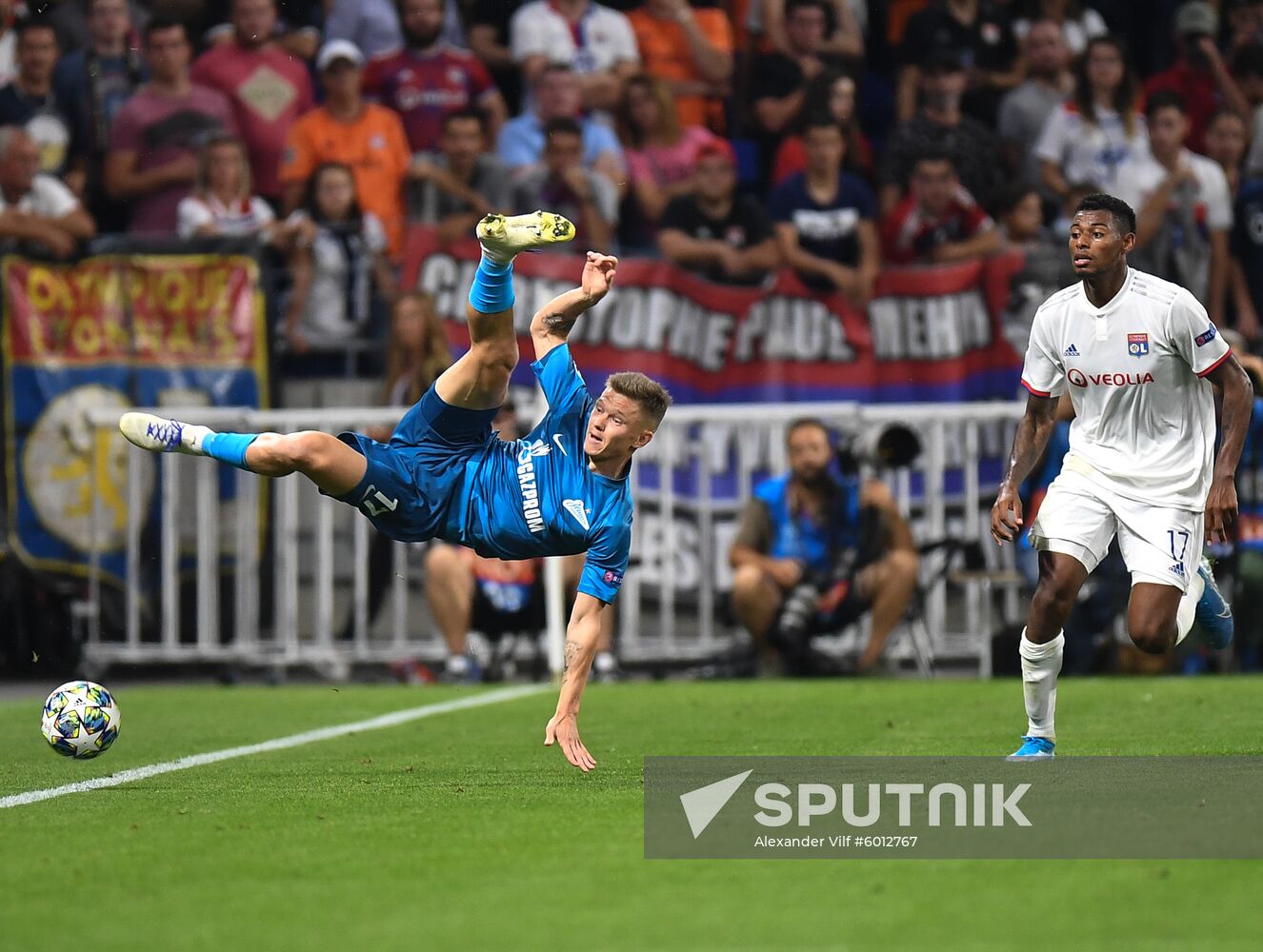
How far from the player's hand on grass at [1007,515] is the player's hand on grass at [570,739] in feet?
6.39

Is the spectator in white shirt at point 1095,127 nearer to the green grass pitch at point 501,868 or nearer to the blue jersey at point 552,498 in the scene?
the green grass pitch at point 501,868

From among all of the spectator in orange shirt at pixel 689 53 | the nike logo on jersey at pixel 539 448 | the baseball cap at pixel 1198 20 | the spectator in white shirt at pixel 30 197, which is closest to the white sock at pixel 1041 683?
the nike logo on jersey at pixel 539 448

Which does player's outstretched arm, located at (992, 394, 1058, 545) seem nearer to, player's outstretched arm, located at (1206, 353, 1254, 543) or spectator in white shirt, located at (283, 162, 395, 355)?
player's outstretched arm, located at (1206, 353, 1254, 543)

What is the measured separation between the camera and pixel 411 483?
27.1 ft

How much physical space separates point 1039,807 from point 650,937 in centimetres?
216

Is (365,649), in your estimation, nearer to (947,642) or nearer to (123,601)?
(123,601)

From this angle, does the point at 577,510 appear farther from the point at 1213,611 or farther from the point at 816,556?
the point at 816,556

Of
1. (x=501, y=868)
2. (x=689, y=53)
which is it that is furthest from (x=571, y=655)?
(x=689, y=53)

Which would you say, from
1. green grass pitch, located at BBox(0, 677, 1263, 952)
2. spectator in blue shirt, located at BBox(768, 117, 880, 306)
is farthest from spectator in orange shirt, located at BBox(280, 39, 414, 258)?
green grass pitch, located at BBox(0, 677, 1263, 952)

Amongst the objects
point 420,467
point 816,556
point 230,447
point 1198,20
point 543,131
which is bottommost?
point 816,556

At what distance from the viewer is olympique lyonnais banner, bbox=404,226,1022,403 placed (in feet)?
47.5

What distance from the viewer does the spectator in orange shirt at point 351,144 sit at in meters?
15.4

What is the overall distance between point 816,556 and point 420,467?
5470 millimetres

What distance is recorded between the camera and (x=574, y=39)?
16.5m
